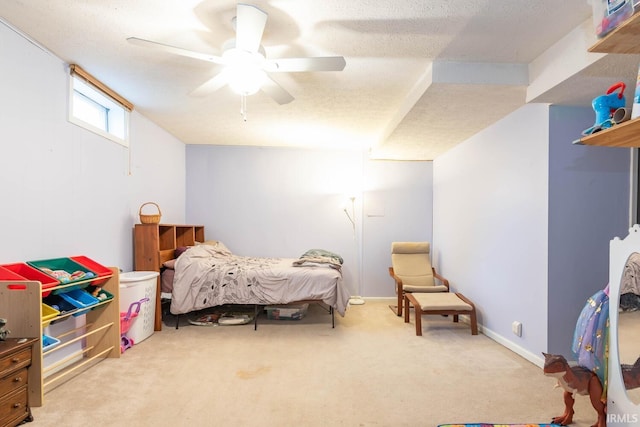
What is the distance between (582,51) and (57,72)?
11.8 feet

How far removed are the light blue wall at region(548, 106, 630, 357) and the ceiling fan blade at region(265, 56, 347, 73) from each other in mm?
1801

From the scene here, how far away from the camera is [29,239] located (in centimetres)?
217

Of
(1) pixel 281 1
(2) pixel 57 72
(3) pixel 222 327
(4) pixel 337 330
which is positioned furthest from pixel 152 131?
(4) pixel 337 330

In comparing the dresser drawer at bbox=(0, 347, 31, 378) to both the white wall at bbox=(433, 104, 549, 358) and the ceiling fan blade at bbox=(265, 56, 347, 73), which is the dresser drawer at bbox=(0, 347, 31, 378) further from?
the white wall at bbox=(433, 104, 549, 358)

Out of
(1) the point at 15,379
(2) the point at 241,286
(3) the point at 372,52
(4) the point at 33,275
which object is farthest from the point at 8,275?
(3) the point at 372,52

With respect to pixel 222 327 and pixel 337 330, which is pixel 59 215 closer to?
pixel 222 327

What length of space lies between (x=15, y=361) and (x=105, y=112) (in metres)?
2.37

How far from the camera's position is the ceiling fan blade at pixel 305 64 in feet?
6.32

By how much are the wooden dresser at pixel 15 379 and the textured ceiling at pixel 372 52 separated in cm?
191

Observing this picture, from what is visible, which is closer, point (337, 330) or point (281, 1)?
point (281, 1)

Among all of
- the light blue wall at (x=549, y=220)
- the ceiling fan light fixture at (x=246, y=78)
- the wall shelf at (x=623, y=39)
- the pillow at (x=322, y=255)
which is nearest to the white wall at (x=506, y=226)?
the light blue wall at (x=549, y=220)

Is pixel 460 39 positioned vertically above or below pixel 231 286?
above

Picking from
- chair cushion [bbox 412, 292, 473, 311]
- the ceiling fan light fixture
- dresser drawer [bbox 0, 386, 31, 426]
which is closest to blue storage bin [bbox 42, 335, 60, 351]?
dresser drawer [bbox 0, 386, 31, 426]

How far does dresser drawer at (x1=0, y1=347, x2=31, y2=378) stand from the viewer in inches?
65.8
